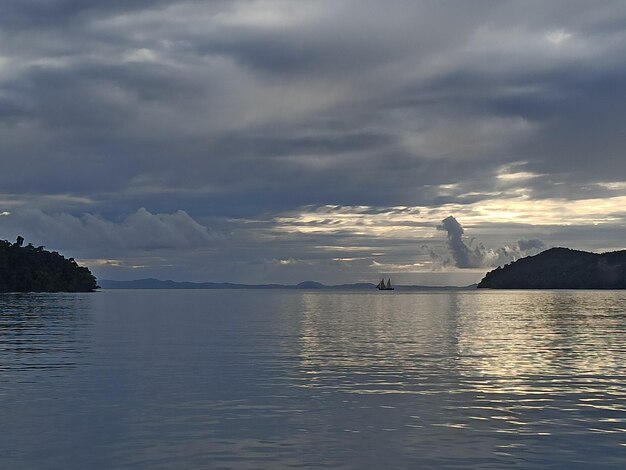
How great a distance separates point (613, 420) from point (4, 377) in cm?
4024

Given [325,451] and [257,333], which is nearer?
[325,451]

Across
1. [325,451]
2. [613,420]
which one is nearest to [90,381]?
[325,451]

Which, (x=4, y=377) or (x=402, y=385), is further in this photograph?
(x=4, y=377)

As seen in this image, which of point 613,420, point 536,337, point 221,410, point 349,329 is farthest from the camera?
point 349,329

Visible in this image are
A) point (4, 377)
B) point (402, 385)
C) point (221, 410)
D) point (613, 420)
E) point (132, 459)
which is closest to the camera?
point (132, 459)

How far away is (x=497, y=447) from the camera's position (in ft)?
99.9

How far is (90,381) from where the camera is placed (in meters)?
49.9

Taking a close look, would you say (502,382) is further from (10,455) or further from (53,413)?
(10,455)

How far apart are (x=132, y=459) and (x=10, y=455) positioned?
16.7ft

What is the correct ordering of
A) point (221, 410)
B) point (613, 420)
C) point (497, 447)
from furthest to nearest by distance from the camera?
1. point (221, 410)
2. point (613, 420)
3. point (497, 447)

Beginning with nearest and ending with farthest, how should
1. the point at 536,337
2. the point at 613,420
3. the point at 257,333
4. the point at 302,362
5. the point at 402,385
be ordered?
1. the point at 613,420
2. the point at 402,385
3. the point at 302,362
4. the point at 536,337
5. the point at 257,333

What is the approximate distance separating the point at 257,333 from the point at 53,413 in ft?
200

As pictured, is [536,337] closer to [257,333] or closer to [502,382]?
[257,333]

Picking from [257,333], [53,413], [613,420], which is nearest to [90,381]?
[53,413]
